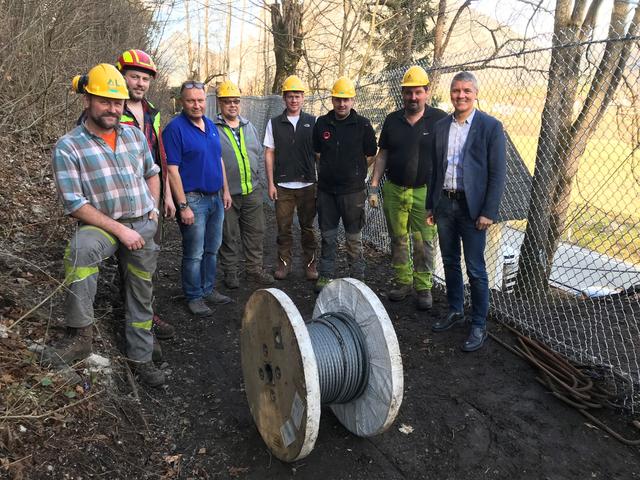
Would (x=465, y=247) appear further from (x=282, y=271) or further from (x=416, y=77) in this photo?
(x=282, y=271)

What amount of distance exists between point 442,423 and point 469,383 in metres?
0.60

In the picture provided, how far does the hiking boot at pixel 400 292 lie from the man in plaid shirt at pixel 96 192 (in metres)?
2.90

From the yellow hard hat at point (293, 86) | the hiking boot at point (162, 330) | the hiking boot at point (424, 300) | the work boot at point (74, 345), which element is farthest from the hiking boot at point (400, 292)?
the work boot at point (74, 345)

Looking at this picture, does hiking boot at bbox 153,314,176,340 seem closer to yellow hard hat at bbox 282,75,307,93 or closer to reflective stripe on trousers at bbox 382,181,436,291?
reflective stripe on trousers at bbox 382,181,436,291

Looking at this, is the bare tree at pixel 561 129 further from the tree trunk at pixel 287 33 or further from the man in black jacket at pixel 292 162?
the tree trunk at pixel 287 33

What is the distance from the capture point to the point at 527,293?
5.38 meters

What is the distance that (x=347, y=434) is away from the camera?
10.5 ft

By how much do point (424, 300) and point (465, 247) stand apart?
1102 mm

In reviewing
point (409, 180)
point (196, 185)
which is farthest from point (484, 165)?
point (196, 185)

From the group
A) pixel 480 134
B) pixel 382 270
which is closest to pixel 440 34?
pixel 382 270

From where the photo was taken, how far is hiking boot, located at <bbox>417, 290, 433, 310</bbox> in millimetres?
5078

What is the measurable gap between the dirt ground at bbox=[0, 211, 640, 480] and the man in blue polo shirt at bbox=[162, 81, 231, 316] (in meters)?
0.89

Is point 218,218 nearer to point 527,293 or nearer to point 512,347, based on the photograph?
point 512,347

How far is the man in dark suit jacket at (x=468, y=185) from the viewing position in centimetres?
386
